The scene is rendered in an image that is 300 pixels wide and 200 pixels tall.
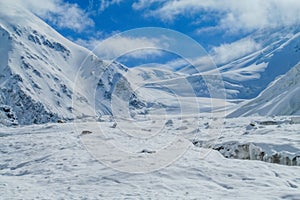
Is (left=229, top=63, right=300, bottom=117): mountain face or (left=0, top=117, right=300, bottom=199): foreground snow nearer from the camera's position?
(left=0, top=117, right=300, bottom=199): foreground snow

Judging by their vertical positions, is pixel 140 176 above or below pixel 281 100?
below

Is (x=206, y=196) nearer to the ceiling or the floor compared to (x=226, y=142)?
nearer to the floor

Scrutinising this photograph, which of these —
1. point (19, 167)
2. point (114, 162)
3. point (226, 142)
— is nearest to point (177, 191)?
point (114, 162)

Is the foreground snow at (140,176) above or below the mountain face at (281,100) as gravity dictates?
below

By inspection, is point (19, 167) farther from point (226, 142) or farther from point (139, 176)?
point (226, 142)

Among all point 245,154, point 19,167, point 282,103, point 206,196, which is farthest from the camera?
point 282,103

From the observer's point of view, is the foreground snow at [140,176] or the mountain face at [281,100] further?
the mountain face at [281,100]

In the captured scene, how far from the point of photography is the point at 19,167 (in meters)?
21.5

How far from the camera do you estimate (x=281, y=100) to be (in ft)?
347

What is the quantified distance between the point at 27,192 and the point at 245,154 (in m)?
14.6

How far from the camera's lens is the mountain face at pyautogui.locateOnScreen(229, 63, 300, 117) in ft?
316

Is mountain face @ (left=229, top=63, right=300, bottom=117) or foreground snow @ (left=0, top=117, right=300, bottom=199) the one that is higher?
mountain face @ (left=229, top=63, right=300, bottom=117)

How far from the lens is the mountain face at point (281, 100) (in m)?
96.2

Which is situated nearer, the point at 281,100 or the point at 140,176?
the point at 140,176
